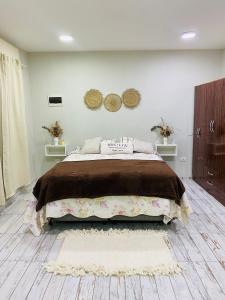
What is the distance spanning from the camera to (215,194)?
363 cm

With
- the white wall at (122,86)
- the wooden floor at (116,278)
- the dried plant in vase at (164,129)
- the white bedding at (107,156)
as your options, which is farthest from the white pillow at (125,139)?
the wooden floor at (116,278)

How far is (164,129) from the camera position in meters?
4.47

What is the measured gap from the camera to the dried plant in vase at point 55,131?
14.9 ft

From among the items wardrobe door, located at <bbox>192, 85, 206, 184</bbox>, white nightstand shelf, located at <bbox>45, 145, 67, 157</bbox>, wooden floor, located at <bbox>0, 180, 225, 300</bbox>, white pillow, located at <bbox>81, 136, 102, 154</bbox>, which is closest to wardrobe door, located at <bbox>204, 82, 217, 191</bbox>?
wardrobe door, located at <bbox>192, 85, 206, 184</bbox>

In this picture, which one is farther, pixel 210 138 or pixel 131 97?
pixel 131 97

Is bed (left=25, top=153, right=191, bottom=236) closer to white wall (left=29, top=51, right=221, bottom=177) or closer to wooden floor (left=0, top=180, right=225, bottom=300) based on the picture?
wooden floor (left=0, top=180, right=225, bottom=300)

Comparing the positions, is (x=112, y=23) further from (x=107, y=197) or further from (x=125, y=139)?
(x=107, y=197)

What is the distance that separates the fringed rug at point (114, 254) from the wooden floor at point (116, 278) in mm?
Answer: 67

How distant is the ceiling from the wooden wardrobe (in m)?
0.83

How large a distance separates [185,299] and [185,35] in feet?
10.6

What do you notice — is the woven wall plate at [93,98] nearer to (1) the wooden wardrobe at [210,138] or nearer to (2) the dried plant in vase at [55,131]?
(2) the dried plant in vase at [55,131]

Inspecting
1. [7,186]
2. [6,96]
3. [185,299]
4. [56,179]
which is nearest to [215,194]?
[185,299]

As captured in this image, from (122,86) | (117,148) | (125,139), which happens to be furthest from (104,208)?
(122,86)

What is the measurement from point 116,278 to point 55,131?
311 cm
